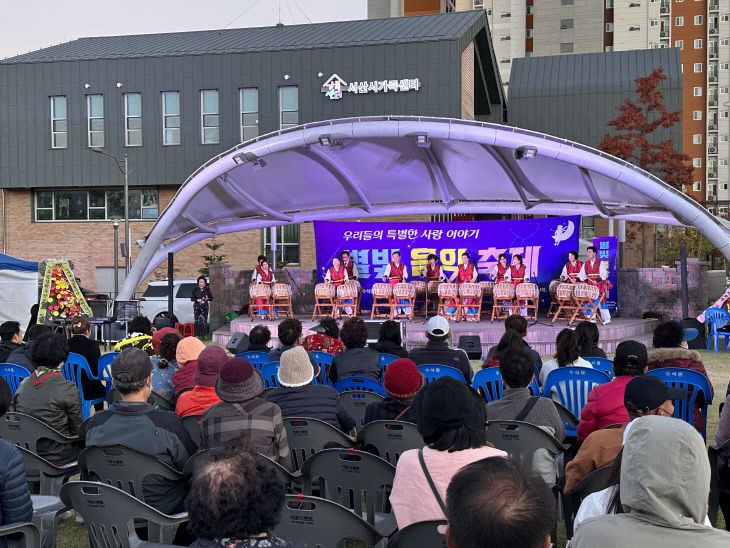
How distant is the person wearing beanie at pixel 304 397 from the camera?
4496mm

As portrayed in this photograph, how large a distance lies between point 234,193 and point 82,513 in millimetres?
13088

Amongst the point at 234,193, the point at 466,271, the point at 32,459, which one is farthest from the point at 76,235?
the point at 32,459

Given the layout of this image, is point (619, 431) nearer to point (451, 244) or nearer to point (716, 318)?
point (716, 318)

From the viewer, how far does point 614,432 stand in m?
3.34

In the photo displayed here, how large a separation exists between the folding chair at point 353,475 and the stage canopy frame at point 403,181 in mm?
10051

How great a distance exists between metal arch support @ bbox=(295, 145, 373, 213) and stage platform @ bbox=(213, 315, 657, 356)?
310cm

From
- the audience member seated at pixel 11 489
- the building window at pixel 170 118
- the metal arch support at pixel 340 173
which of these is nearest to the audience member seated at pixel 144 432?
the audience member seated at pixel 11 489

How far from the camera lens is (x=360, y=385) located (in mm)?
5859

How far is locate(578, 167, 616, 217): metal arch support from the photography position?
13672 mm

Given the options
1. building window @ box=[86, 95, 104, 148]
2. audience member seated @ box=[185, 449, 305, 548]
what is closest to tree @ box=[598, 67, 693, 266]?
building window @ box=[86, 95, 104, 148]

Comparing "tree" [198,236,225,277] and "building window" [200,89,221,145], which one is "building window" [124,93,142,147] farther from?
"tree" [198,236,225,277]

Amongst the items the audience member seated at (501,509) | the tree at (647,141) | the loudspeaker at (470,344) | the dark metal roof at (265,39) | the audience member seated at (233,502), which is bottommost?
the loudspeaker at (470,344)

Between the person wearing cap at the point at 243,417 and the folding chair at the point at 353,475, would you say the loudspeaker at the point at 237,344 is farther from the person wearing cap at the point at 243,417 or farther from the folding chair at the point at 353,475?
Result: the folding chair at the point at 353,475

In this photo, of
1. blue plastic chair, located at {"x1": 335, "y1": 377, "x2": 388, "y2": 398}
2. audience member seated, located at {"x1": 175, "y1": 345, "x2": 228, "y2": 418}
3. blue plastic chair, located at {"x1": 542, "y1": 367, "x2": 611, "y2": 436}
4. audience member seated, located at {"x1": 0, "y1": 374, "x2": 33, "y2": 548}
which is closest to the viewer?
audience member seated, located at {"x1": 0, "y1": 374, "x2": 33, "y2": 548}
